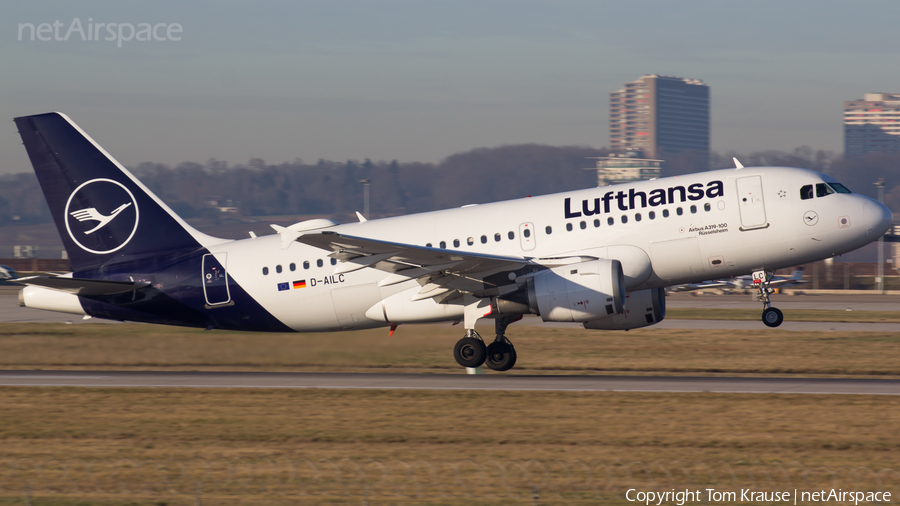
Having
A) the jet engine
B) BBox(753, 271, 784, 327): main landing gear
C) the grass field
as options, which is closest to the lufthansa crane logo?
the grass field

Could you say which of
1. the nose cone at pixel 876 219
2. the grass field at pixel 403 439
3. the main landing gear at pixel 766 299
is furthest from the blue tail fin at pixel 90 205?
the nose cone at pixel 876 219

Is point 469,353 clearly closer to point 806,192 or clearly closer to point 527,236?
point 527,236

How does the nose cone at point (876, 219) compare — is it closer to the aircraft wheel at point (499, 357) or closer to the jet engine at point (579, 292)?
the jet engine at point (579, 292)

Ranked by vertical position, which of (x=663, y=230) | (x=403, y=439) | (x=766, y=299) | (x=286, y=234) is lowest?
(x=403, y=439)

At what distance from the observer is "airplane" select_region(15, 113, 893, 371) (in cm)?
2598

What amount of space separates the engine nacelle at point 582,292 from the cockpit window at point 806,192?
20.1 ft

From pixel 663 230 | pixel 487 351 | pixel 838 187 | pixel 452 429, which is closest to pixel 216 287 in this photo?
pixel 487 351

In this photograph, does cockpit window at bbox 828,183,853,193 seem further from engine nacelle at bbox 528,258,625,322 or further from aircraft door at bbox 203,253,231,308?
aircraft door at bbox 203,253,231,308

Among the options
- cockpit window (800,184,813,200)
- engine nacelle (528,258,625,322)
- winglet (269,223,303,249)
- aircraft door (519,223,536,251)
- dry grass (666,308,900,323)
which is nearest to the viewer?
winglet (269,223,303,249)

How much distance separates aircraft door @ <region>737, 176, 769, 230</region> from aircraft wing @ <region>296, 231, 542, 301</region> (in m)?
6.37

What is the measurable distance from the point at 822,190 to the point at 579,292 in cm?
824

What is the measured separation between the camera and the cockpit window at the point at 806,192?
86.1 feet

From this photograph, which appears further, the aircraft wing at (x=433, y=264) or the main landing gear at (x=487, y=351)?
the main landing gear at (x=487, y=351)

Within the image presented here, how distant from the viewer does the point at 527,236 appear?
27219 mm
